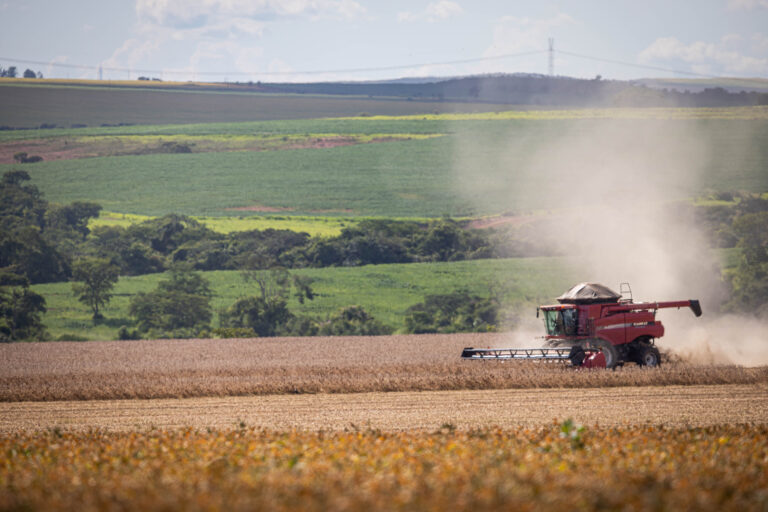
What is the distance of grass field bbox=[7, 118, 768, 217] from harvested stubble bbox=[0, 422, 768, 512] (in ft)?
206

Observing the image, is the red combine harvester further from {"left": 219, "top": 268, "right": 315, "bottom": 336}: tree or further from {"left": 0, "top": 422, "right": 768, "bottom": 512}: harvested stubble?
{"left": 219, "top": 268, "right": 315, "bottom": 336}: tree

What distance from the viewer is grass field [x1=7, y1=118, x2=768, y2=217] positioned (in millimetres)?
77625

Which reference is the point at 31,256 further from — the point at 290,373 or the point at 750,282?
the point at 750,282

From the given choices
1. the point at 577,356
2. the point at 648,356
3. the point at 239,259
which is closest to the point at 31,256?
the point at 239,259

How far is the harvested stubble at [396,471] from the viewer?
7570 millimetres

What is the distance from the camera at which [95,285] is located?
57.2 metres

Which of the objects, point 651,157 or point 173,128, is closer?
point 651,157

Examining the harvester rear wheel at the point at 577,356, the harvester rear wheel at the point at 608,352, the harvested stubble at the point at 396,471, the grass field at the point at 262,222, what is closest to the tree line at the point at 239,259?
the grass field at the point at 262,222

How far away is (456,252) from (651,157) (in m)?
22.2

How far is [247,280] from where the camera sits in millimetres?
62625

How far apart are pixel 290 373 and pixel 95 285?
115 feet

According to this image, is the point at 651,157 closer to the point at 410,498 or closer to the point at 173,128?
the point at 173,128

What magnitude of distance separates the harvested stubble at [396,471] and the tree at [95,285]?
151ft

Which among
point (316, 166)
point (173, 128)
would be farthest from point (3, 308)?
point (173, 128)
